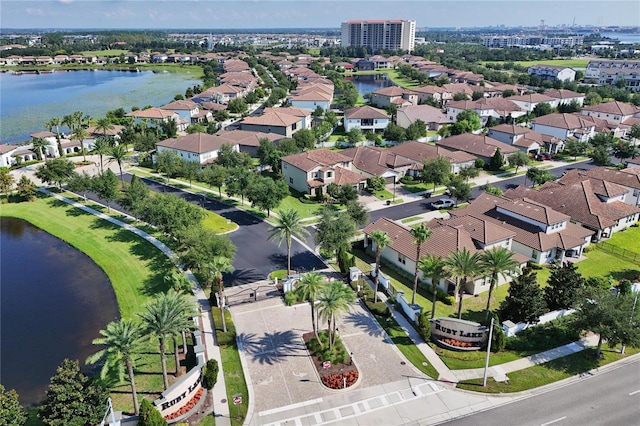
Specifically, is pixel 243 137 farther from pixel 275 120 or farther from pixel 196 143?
pixel 275 120

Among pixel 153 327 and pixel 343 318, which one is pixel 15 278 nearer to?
pixel 153 327

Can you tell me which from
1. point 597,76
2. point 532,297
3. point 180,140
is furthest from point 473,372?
point 597,76

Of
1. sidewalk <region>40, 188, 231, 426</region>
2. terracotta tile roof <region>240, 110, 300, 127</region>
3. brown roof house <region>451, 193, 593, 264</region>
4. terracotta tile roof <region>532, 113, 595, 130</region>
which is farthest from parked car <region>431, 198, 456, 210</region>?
terracotta tile roof <region>532, 113, 595, 130</region>

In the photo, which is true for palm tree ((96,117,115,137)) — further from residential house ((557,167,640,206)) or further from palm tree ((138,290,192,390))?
residential house ((557,167,640,206))

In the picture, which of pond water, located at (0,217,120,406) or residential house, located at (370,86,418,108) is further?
residential house, located at (370,86,418,108)

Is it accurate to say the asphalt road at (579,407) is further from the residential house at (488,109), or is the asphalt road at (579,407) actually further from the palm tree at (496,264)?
the residential house at (488,109)

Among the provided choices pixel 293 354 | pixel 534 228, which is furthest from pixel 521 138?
pixel 293 354
